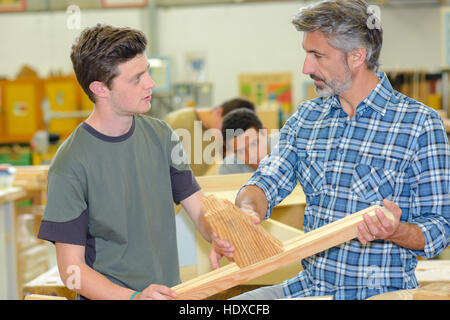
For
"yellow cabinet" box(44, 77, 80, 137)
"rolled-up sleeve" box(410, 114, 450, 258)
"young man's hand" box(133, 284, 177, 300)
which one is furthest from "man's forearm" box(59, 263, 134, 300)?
"yellow cabinet" box(44, 77, 80, 137)

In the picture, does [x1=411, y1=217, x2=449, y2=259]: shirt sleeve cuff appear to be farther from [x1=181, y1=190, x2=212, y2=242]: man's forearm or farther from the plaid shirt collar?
[x1=181, y1=190, x2=212, y2=242]: man's forearm

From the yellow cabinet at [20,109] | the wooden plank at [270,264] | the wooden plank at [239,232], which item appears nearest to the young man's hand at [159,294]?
the wooden plank at [270,264]

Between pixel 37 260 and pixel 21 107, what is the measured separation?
12.6ft

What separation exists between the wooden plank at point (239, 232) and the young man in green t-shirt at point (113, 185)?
0.23 m

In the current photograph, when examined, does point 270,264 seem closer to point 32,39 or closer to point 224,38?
point 224,38

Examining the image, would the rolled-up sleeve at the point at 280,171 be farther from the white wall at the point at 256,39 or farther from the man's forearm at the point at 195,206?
the white wall at the point at 256,39

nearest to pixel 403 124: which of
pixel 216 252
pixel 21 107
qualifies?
pixel 216 252

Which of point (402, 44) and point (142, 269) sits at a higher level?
point (402, 44)

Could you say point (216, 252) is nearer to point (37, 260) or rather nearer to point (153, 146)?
point (153, 146)

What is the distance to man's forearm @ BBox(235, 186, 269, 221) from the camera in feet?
4.73

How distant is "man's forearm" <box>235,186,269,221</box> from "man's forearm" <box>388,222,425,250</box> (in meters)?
0.36

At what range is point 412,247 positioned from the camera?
128 centimetres
